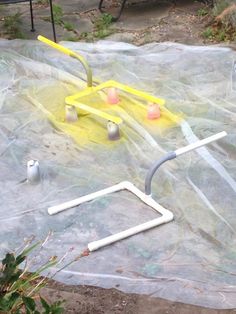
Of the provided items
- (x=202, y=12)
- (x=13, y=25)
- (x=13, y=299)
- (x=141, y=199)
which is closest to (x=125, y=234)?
(x=141, y=199)

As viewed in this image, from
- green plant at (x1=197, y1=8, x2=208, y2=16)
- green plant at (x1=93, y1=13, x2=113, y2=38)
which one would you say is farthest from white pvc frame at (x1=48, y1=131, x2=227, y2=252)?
green plant at (x1=197, y1=8, x2=208, y2=16)

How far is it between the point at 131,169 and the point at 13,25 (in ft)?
7.81

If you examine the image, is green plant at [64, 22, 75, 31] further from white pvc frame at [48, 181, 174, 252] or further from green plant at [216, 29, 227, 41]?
white pvc frame at [48, 181, 174, 252]

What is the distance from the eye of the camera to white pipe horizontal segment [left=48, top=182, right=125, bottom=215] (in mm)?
2656

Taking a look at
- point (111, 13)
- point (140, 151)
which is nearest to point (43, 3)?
point (111, 13)

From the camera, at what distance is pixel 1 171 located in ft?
9.73

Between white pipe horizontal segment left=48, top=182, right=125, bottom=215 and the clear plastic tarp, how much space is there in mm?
25

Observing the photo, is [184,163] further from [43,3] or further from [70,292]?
[43,3]

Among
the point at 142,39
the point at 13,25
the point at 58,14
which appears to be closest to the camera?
the point at 142,39

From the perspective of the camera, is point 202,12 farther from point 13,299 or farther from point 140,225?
point 13,299

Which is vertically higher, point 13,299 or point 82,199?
point 13,299

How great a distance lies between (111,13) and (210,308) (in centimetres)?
356

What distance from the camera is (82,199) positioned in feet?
8.87

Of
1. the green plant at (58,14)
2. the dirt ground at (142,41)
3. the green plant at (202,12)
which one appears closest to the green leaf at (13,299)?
the dirt ground at (142,41)
